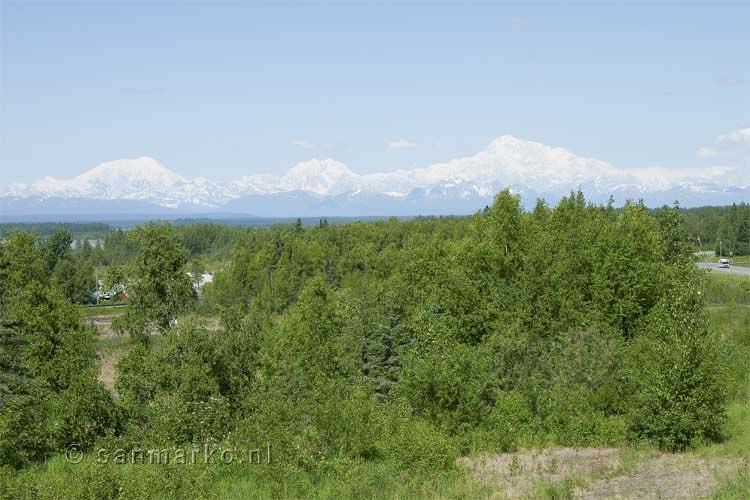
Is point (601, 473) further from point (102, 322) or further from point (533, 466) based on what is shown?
point (102, 322)

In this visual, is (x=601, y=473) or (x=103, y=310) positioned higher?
(x=601, y=473)

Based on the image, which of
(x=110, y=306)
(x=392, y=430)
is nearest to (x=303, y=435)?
(x=392, y=430)

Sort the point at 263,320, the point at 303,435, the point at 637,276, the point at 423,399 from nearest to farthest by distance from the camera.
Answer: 1. the point at 303,435
2. the point at 423,399
3. the point at 637,276
4. the point at 263,320

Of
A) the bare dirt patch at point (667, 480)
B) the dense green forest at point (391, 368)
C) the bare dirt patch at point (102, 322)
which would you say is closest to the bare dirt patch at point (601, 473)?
the bare dirt patch at point (667, 480)

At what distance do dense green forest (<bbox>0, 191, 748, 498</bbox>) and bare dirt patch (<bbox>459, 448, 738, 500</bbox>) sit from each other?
3.57ft

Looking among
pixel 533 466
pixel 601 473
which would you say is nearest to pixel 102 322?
pixel 533 466

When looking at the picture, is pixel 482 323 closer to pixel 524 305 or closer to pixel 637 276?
pixel 524 305

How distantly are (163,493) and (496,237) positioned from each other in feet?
105

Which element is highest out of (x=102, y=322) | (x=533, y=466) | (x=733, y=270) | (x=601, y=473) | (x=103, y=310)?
(x=601, y=473)

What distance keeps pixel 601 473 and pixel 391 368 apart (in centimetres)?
2059

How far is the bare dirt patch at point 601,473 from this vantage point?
58.3ft

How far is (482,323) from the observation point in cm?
4147

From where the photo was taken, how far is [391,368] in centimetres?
3931

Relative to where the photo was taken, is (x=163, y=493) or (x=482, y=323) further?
(x=482, y=323)
